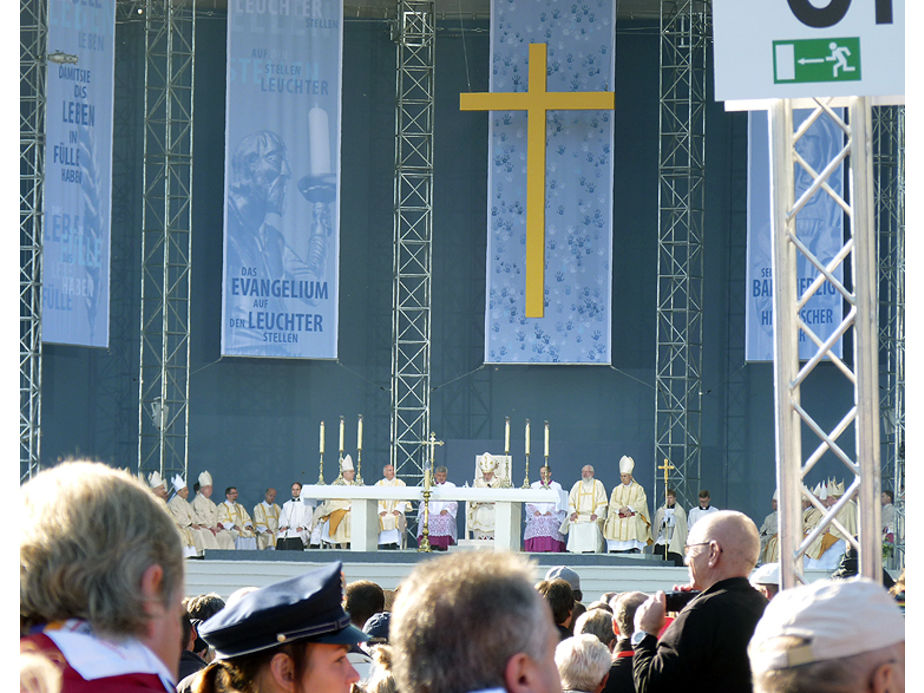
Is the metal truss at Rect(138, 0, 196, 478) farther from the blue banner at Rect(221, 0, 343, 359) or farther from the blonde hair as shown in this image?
the blonde hair

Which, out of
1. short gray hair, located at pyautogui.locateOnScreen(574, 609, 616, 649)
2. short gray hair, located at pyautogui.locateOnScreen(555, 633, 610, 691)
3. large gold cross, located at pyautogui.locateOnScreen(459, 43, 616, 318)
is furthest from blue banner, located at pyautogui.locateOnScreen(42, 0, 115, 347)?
short gray hair, located at pyautogui.locateOnScreen(555, 633, 610, 691)

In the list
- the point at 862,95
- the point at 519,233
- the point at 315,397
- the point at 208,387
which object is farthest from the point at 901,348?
the point at 862,95

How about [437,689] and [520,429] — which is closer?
[437,689]

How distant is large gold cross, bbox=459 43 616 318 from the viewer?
16.5 m

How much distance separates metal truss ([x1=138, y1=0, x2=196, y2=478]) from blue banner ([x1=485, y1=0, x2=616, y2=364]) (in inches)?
153

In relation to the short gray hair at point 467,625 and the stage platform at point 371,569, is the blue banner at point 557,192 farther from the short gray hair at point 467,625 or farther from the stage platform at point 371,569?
the short gray hair at point 467,625

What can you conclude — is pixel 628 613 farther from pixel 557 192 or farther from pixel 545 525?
pixel 557 192

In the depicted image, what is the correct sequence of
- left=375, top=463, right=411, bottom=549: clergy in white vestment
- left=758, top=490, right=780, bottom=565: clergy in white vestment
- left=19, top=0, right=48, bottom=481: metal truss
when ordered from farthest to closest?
left=758, top=490, right=780, bottom=565: clergy in white vestment
left=375, top=463, right=411, bottom=549: clergy in white vestment
left=19, top=0, right=48, bottom=481: metal truss

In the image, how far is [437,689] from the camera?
1.66 metres

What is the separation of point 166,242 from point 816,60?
12.4 metres

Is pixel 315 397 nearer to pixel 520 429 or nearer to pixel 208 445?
pixel 208 445

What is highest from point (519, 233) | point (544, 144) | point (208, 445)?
point (544, 144)

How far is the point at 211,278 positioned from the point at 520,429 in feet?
15.2
